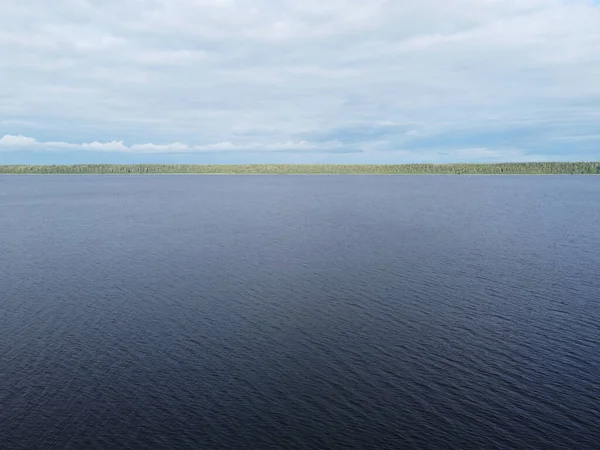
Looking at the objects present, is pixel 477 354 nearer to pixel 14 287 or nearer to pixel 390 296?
pixel 390 296

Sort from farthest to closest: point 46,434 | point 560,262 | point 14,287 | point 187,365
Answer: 1. point 560,262
2. point 14,287
3. point 187,365
4. point 46,434

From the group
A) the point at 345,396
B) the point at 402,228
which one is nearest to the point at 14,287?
the point at 345,396

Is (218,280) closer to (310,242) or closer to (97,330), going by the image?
(97,330)

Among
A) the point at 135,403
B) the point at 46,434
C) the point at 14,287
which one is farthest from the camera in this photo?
the point at 14,287

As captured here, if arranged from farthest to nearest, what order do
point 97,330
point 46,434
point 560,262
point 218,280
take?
1. point 560,262
2. point 218,280
3. point 97,330
4. point 46,434

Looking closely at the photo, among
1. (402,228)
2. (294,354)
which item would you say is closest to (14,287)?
(294,354)

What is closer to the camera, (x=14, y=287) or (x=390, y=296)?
(x=390, y=296)
